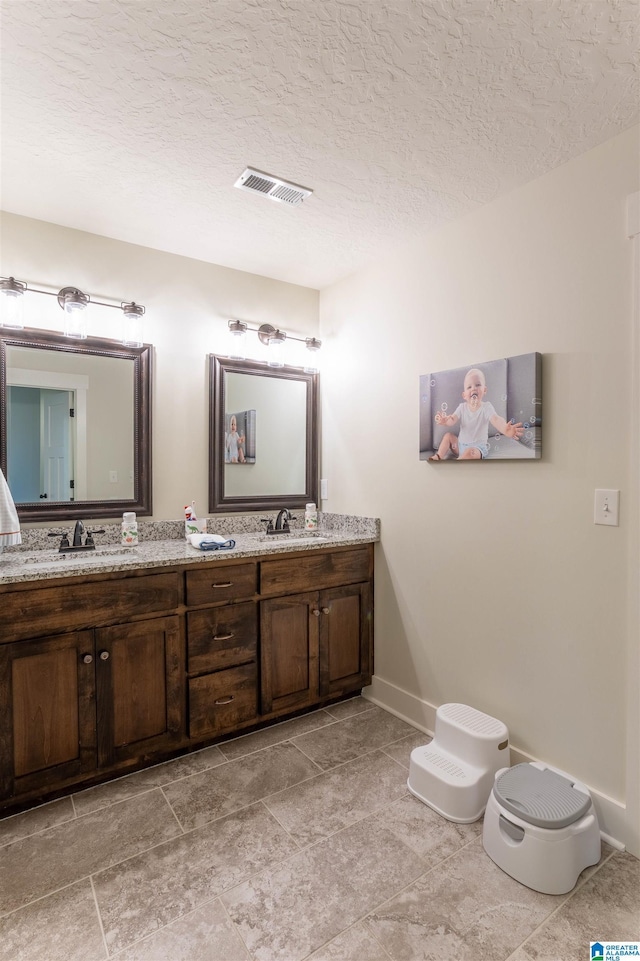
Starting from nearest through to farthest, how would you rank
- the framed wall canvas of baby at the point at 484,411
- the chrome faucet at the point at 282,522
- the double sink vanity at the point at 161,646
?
1. the double sink vanity at the point at 161,646
2. the framed wall canvas of baby at the point at 484,411
3. the chrome faucet at the point at 282,522

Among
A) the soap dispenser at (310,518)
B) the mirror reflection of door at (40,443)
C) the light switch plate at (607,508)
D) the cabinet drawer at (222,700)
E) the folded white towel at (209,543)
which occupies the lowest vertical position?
the cabinet drawer at (222,700)

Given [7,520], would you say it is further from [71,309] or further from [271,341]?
[271,341]

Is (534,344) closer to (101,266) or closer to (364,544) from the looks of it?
(364,544)

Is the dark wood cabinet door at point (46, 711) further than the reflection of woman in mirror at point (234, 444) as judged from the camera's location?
No

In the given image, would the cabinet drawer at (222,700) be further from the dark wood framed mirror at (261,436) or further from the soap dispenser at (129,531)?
the dark wood framed mirror at (261,436)

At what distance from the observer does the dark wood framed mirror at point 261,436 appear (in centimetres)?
290

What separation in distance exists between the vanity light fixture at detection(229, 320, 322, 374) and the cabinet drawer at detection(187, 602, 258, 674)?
1507mm

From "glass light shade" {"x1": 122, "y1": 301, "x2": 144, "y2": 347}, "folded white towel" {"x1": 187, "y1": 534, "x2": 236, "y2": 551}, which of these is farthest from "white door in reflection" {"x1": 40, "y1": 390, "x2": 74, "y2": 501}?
"folded white towel" {"x1": 187, "y1": 534, "x2": 236, "y2": 551}

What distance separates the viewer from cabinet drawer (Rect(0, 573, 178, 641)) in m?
1.85

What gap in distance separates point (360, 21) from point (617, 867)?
8.93 feet

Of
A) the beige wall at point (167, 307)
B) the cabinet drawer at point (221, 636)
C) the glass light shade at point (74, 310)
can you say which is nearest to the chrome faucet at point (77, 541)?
the beige wall at point (167, 307)

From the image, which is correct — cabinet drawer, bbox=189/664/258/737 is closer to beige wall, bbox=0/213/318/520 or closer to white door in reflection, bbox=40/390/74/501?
beige wall, bbox=0/213/318/520

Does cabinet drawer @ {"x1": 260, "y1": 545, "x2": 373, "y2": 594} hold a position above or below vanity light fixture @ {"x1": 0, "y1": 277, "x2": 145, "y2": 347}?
below

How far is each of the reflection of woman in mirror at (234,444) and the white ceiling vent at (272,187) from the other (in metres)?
1.21
